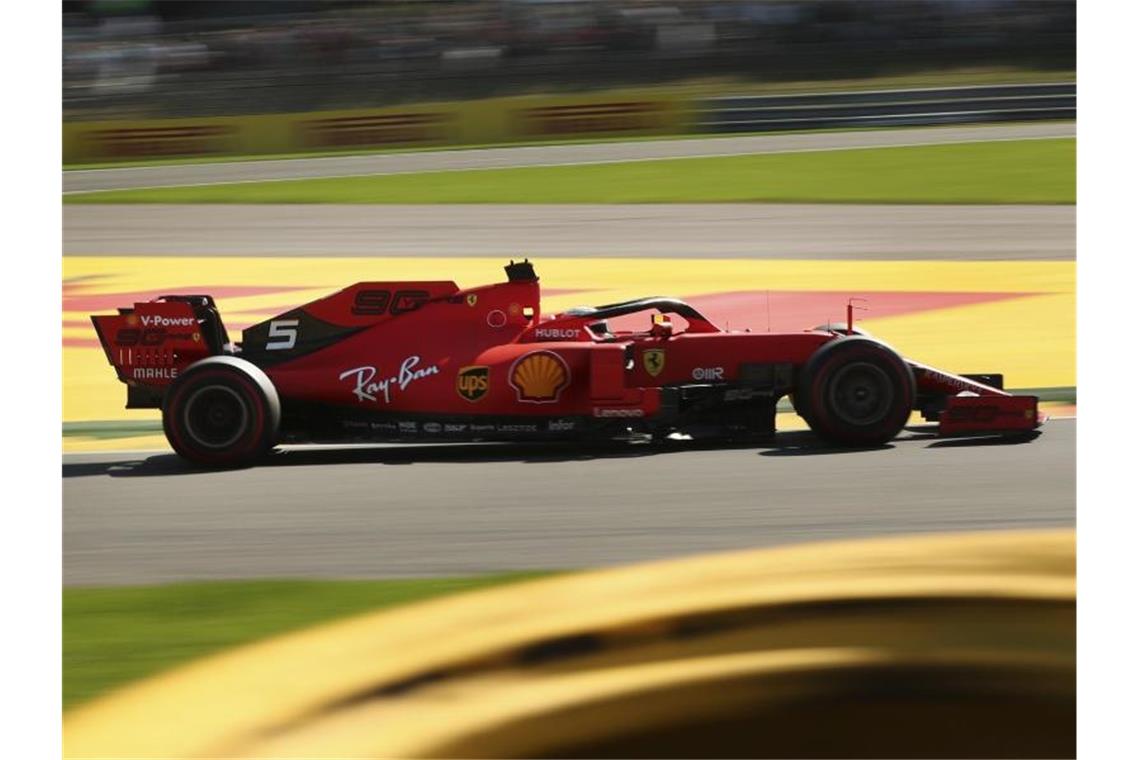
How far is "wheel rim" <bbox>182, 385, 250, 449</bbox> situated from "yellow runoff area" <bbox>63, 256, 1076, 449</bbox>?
1.45 meters

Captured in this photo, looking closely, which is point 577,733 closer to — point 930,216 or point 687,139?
point 930,216

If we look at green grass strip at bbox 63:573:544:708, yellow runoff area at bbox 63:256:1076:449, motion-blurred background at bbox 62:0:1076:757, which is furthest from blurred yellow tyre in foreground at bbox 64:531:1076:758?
yellow runoff area at bbox 63:256:1076:449

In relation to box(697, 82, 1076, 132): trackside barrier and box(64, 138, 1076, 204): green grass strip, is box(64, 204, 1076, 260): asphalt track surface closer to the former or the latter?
box(64, 138, 1076, 204): green grass strip

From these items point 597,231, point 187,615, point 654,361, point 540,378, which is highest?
point 597,231

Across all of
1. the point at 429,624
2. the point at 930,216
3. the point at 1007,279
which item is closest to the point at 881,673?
the point at 429,624

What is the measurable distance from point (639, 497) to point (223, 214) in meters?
14.3

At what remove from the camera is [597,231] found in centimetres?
1856

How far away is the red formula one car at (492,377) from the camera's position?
930cm

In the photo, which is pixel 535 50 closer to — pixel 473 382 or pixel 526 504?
pixel 473 382

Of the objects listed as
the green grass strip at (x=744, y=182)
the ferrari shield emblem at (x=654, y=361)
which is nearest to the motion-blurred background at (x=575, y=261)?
the green grass strip at (x=744, y=182)

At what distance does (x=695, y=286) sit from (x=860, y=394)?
6.07 m

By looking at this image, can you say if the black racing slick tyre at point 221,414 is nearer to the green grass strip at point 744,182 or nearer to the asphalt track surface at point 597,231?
the asphalt track surface at point 597,231

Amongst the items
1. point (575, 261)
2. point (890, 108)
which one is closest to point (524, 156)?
point (890, 108)

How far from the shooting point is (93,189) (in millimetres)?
23953
